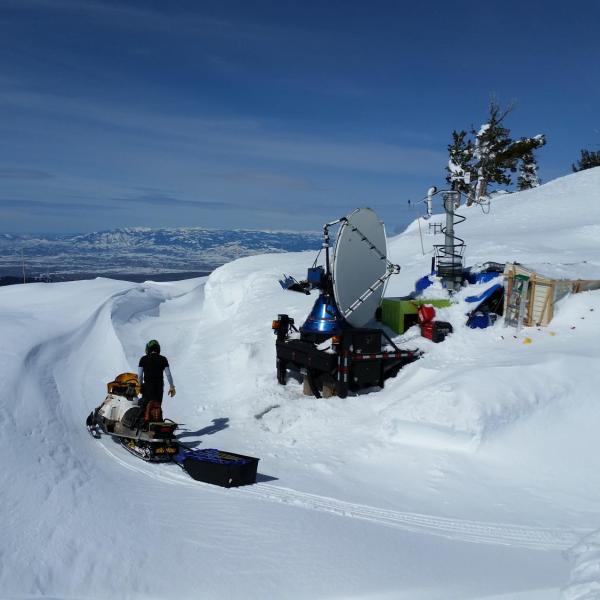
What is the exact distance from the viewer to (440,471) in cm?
925

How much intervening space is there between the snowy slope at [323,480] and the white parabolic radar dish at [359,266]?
1492 millimetres

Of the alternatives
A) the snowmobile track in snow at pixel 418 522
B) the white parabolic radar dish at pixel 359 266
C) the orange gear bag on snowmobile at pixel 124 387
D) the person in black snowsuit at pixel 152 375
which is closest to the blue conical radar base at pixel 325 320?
the white parabolic radar dish at pixel 359 266

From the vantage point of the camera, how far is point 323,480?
9086 millimetres

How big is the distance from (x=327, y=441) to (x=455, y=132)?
49.1 meters

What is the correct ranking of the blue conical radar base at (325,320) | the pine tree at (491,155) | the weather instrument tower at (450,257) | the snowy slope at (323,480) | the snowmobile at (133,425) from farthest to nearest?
the pine tree at (491,155) < the weather instrument tower at (450,257) < the blue conical radar base at (325,320) < the snowmobile at (133,425) < the snowy slope at (323,480)

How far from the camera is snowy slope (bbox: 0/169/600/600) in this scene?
5855 mm

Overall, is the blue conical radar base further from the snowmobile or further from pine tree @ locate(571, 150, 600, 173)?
pine tree @ locate(571, 150, 600, 173)

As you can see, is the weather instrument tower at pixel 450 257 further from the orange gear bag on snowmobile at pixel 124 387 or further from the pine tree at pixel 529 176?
the pine tree at pixel 529 176

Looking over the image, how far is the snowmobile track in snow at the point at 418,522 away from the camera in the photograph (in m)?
7.05

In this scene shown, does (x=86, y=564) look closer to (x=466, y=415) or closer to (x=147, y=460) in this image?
(x=147, y=460)

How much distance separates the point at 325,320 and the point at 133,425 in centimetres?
528

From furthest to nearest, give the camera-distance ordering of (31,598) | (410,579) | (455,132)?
1. (455,132)
2. (410,579)
3. (31,598)

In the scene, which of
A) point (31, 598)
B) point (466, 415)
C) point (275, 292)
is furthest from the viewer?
point (275, 292)

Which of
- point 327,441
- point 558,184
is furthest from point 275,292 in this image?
point 558,184
